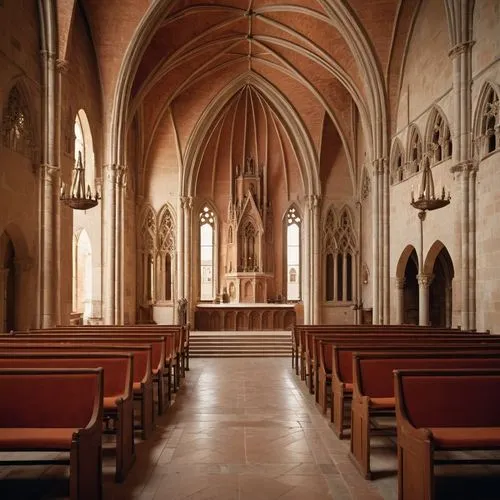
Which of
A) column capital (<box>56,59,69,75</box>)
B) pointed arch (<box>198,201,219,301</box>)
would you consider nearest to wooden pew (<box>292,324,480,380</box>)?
column capital (<box>56,59,69,75</box>)

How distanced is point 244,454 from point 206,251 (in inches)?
953

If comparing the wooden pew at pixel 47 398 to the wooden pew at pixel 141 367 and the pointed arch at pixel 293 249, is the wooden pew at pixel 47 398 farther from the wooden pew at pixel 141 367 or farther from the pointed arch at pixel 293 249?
the pointed arch at pixel 293 249

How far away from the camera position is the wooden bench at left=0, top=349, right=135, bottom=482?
226 inches

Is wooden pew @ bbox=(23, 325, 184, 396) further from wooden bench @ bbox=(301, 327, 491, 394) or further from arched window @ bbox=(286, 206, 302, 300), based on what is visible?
arched window @ bbox=(286, 206, 302, 300)

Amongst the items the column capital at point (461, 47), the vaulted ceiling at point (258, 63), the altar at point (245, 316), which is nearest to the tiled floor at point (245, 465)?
the column capital at point (461, 47)

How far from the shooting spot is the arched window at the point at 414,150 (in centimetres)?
1905

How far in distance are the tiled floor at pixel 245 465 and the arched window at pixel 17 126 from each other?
8.20 metres

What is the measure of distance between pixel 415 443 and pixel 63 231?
14.2 m

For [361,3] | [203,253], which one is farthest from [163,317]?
[361,3]

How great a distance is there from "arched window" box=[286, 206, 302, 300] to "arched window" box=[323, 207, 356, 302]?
209 centimetres

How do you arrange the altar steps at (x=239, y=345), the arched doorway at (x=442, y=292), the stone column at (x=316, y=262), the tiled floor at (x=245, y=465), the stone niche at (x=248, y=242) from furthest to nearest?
the stone niche at (x=248, y=242), the stone column at (x=316, y=262), the arched doorway at (x=442, y=292), the altar steps at (x=239, y=345), the tiled floor at (x=245, y=465)

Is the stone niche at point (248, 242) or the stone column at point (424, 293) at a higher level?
the stone niche at point (248, 242)

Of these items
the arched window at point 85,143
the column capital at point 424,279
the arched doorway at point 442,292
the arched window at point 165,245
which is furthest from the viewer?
the arched window at point 165,245

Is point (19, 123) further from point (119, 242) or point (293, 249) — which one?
point (293, 249)
